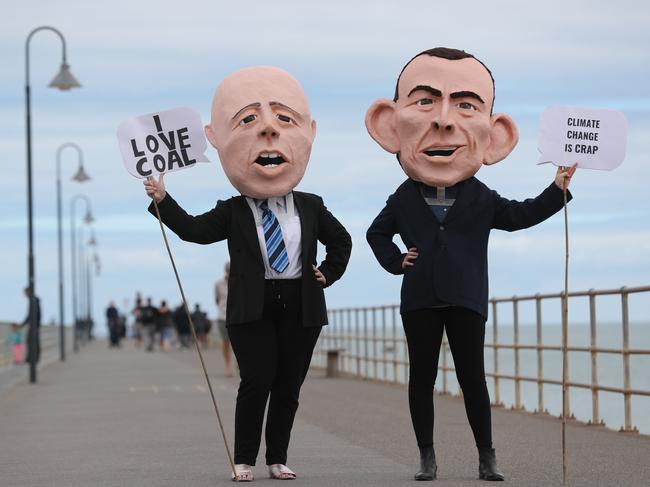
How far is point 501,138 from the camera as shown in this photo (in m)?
9.25

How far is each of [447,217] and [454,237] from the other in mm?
131

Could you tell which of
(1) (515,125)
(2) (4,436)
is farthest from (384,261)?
(2) (4,436)

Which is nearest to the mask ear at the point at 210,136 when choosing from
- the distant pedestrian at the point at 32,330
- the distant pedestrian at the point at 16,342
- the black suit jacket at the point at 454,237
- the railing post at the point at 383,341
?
the black suit jacket at the point at 454,237

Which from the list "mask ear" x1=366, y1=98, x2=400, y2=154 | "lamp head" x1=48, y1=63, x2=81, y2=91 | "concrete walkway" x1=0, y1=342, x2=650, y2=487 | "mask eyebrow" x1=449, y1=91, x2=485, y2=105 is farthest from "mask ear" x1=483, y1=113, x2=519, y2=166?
"lamp head" x1=48, y1=63, x2=81, y2=91

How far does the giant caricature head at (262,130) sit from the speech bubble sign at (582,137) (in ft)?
5.05

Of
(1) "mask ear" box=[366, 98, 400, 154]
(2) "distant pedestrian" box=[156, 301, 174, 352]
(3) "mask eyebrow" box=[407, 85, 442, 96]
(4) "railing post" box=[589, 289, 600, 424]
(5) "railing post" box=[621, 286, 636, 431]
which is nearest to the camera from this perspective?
(3) "mask eyebrow" box=[407, 85, 442, 96]

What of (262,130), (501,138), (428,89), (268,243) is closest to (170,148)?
(262,130)

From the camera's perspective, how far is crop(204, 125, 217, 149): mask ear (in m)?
9.55

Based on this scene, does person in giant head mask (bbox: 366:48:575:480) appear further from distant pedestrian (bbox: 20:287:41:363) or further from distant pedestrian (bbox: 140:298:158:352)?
distant pedestrian (bbox: 140:298:158:352)

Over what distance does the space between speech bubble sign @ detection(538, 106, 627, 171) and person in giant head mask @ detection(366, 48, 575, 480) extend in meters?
0.15

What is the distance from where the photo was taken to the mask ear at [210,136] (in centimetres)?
955

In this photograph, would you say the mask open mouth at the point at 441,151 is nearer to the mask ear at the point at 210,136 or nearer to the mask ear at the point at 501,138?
the mask ear at the point at 501,138

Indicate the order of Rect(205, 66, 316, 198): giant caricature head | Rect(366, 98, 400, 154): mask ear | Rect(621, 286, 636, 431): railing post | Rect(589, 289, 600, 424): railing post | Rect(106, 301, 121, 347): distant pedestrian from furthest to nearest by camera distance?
Rect(106, 301, 121, 347): distant pedestrian → Rect(589, 289, 600, 424): railing post → Rect(621, 286, 636, 431): railing post → Rect(366, 98, 400, 154): mask ear → Rect(205, 66, 316, 198): giant caricature head

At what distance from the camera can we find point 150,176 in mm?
9297
